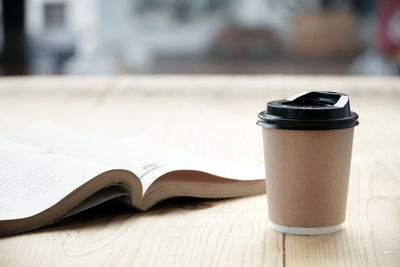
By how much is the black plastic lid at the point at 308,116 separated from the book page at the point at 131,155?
0.16 m

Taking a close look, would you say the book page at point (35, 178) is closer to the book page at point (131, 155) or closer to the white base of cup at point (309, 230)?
the book page at point (131, 155)

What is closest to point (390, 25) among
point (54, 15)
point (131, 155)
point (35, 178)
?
point (54, 15)

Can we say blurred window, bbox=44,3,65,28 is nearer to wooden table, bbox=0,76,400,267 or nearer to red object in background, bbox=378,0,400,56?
red object in background, bbox=378,0,400,56

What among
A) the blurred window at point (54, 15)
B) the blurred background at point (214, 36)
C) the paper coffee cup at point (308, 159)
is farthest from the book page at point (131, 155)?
the blurred window at point (54, 15)

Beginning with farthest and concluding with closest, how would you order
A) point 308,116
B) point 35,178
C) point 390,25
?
point 390,25
point 35,178
point 308,116

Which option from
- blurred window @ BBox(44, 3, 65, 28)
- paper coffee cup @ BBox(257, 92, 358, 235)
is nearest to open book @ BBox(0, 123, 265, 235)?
paper coffee cup @ BBox(257, 92, 358, 235)

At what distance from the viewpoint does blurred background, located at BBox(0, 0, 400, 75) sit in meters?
6.12

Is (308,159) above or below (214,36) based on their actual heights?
Answer: above

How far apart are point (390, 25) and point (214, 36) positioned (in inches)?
89.1

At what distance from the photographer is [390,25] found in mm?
5453

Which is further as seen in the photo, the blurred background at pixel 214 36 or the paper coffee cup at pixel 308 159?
the blurred background at pixel 214 36

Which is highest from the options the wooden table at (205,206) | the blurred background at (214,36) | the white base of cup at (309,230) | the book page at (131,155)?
the book page at (131,155)

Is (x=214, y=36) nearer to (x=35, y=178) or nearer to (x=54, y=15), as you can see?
(x=54, y=15)

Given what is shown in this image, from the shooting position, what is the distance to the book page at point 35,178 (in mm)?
628
